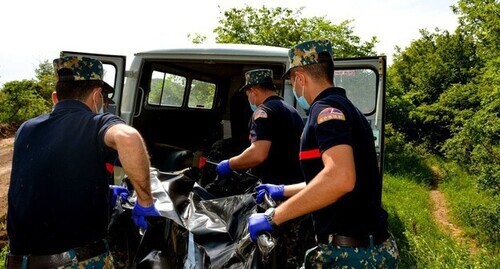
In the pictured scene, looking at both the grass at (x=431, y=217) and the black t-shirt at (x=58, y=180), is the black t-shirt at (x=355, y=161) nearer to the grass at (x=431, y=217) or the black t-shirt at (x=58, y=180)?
the black t-shirt at (x=58, y=180)

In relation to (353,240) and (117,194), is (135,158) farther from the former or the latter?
(353,240)

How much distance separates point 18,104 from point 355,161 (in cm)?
1882

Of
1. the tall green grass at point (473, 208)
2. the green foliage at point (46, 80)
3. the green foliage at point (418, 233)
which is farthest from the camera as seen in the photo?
the green foliage at point (46, 80)

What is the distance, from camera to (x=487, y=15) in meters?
8.50

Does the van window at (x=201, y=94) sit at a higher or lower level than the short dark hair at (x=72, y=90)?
lower

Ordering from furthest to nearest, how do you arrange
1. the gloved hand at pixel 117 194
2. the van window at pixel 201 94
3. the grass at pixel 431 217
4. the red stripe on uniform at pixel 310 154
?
the van window at pixel 201 94 → the grass at pixel 431 217 → the gloved hand at pixel 117 194 → the red stripe on uniform at pixel 310 154

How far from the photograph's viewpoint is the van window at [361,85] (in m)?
4.37

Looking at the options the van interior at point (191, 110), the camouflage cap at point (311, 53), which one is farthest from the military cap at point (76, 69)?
the van interior at point (191, 110)

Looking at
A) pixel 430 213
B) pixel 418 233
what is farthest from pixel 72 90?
pixel 430 213

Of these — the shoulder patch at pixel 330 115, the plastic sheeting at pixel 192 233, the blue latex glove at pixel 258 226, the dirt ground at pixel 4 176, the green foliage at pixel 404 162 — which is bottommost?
the green foliage at pixel 404 162

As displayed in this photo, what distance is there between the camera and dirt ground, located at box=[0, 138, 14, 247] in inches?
226

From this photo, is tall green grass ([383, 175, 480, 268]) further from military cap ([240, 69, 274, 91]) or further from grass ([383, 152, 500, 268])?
military cap ([240, 69, 274, 91])

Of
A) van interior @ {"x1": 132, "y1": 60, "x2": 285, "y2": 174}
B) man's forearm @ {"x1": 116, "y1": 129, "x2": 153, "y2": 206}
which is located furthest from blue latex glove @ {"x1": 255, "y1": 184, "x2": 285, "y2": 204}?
van interior @ {"x1": 132, "y1": 60, "x2": 285, "y2": 174}

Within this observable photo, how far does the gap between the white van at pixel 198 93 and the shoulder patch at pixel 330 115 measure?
202 centimetres
